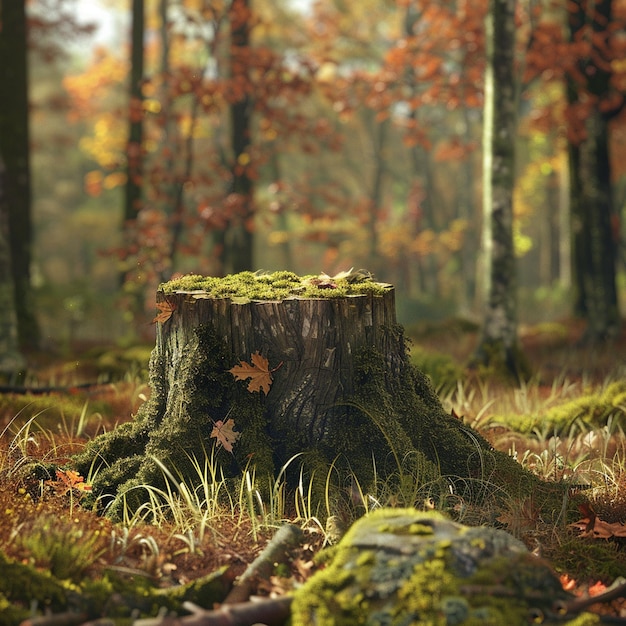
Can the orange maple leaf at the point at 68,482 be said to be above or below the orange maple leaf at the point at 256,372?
below

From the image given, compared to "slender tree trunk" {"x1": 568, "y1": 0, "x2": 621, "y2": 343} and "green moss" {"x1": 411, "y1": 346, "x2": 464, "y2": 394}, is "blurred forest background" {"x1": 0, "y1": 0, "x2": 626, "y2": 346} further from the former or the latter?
"green moss" {"x1": 411, "y1": 346, "x2": 464, "y2": 394}

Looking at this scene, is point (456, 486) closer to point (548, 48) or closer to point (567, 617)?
point (567, 617)

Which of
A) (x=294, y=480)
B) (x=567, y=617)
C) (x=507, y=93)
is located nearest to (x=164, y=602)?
(x=294, y=480)

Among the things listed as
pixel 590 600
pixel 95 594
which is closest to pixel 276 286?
pixel 95 594

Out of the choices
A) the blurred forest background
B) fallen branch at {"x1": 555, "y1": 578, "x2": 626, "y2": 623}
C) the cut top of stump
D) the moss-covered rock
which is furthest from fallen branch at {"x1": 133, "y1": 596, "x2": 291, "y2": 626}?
the blurred forest background

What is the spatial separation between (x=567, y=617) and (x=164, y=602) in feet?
5.25

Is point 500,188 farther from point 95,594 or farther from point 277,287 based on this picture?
point 95,594

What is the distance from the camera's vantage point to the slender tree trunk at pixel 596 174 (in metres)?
11.6

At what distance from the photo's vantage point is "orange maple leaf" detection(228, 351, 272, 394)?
4.16 meters

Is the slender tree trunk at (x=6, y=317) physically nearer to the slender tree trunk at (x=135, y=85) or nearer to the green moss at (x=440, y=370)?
the green moss at (x=440, y=370)

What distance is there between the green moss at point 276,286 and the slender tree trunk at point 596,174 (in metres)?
7.89

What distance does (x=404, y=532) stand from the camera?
323 centimetres

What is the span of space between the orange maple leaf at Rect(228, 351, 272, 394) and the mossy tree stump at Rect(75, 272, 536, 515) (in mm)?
62

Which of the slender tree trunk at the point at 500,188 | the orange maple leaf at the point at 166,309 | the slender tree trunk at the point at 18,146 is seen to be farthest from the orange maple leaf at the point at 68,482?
the slender tree trunk at the point at 18,146
